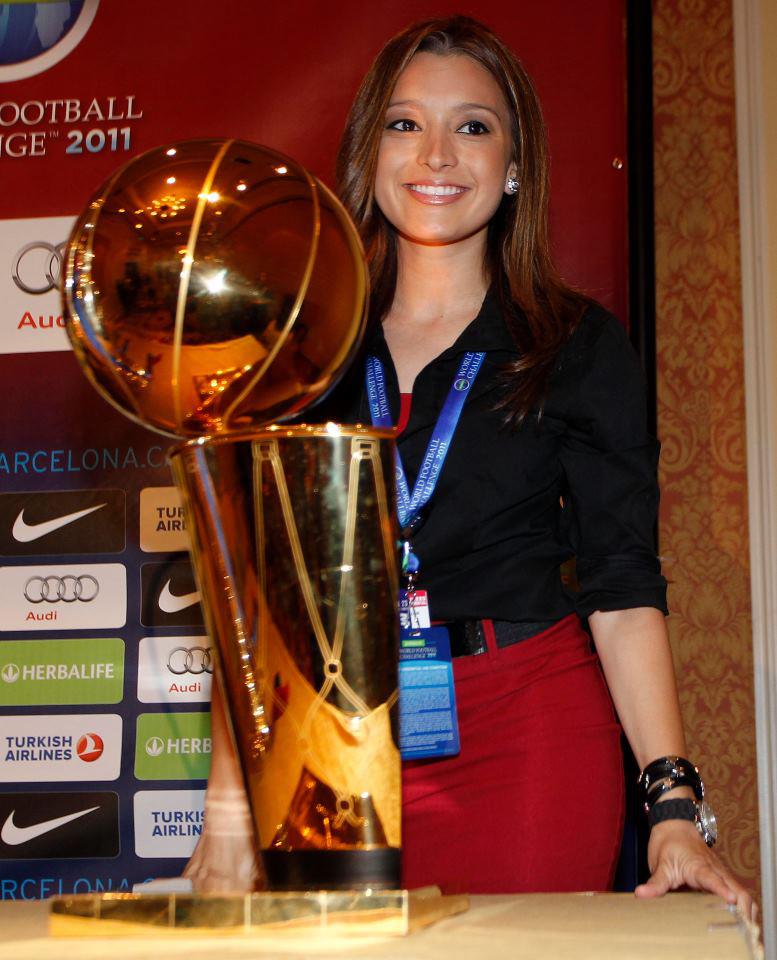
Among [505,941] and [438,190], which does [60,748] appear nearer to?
[438,190]

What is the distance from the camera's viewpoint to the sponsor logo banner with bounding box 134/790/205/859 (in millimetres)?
2375

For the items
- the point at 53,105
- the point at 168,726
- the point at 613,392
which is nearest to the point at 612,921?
the point at 613,392

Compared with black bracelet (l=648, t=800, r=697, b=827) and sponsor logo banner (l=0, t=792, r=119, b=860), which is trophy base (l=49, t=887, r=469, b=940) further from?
sponsor logo banner (l=0, t=792, r=119, b=860)

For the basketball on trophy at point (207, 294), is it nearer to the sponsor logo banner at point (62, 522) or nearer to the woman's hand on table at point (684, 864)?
the woman's hand on table at point (684, 864)

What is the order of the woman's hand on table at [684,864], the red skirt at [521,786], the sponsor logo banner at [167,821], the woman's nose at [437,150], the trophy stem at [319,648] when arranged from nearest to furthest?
the trophy stem at [319,648], the woman's hand on table at [684,864], the red skirt at [521,786], the woman's nose at [437,150], the sponsor logo banner at [167,821]

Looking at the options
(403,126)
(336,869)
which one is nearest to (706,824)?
(336,869)

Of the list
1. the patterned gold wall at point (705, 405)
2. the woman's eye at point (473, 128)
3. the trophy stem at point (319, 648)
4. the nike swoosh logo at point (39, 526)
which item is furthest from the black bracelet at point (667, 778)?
the nike swoosh logo at point (39, 526)

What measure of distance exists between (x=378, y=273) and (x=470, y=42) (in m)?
0.32

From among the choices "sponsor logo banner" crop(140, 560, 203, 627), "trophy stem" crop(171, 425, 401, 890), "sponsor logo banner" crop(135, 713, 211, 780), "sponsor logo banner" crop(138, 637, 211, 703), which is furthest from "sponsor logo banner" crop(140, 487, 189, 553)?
"trophy stem" crop(171, 425, 401, 890)

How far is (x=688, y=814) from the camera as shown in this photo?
3.78 ft

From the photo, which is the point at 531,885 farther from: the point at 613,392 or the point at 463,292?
the point at 463,292

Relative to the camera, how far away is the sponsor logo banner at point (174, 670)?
2.41 m

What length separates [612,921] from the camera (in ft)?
2.25

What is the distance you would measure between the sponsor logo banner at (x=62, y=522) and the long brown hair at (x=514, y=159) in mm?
1008
